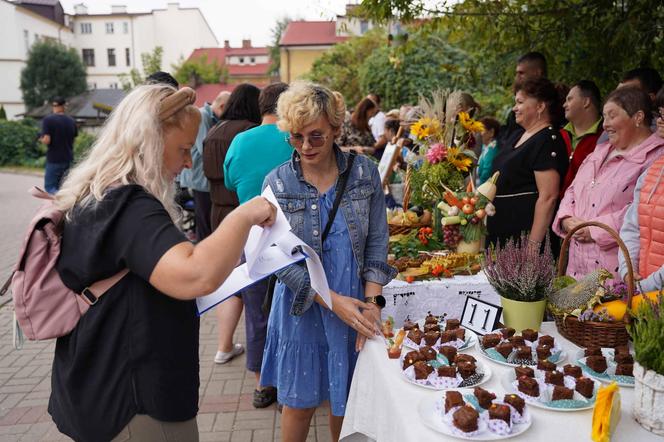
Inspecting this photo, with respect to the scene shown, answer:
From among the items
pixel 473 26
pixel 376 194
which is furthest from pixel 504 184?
pixel 473 26

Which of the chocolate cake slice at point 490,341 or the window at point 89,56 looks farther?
the window at point 89,56

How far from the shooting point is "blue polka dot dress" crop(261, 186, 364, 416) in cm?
254

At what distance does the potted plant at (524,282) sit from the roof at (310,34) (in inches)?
1413

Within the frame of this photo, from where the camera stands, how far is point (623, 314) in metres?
2.14

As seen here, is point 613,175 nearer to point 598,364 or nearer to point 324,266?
point 598,364

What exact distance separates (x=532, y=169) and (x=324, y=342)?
6.33 feet

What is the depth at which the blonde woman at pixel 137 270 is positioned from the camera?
1.50m

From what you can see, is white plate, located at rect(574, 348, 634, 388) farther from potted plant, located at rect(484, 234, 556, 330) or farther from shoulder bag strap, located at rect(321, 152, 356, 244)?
shoulder bag strap, located at rect(321, 152, 356, 244)

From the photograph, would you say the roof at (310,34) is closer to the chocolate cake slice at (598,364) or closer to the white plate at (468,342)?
A: the white plate at (468,342)

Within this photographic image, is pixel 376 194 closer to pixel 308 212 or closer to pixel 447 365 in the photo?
pixel 308 212

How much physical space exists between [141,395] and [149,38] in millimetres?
60917

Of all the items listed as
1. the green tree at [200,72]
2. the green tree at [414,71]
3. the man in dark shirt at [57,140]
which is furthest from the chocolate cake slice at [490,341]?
the green tree at [200,72]

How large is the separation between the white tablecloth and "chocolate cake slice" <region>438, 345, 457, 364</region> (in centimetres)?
69

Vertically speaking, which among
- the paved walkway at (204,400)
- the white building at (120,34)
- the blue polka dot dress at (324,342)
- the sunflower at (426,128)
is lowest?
the paved walkway at (204,400)
